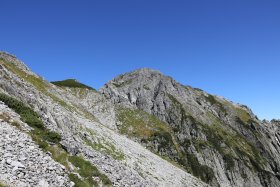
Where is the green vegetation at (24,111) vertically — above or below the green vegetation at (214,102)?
below

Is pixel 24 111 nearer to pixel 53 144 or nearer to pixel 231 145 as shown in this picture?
pixel 53 144

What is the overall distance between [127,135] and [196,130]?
3915 centimetres

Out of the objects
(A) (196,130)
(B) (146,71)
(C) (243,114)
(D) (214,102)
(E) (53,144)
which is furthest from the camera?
(C) (243,114)

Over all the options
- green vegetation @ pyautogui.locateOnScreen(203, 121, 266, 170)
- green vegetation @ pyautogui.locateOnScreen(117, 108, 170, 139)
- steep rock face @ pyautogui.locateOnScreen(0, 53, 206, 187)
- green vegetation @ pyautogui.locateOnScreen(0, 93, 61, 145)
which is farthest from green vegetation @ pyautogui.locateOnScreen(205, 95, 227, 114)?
green vegetation @ pyautogui.locateOnScreen(0, 93, 61, 145)

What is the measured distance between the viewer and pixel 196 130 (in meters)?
133

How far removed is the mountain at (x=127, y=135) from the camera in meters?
25.1

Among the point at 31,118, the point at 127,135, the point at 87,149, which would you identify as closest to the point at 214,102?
the point at 127,135

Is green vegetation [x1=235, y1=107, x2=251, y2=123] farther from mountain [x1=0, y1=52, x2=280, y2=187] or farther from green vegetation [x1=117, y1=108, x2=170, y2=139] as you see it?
green vegetation [x1=117, y1=108, x2=170, y2=139]

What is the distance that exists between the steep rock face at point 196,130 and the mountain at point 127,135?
0.47 metres

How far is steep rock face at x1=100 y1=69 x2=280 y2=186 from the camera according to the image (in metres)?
113

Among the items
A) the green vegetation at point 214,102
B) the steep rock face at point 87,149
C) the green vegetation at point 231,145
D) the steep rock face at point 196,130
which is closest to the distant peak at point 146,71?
the steep rock face at point 196,130

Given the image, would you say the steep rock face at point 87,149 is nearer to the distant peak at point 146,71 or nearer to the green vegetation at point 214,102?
the distant peak at point 146,71

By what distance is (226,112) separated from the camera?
168625 mm

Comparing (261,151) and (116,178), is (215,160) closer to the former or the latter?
(261,151)
